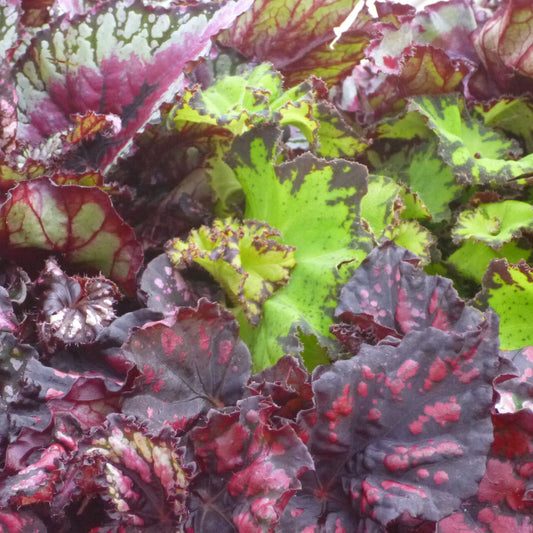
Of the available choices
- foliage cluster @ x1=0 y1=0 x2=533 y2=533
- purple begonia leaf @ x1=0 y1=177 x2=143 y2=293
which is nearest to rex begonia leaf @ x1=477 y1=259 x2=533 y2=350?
foliage cluster @ x1=0 y1=0 x2=533 y2=533

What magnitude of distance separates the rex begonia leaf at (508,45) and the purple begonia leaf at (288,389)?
1.69ft

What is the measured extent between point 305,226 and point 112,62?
0.86 ft

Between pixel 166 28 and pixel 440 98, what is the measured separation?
1.18 ft

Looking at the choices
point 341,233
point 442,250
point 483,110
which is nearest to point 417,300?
point 341,233

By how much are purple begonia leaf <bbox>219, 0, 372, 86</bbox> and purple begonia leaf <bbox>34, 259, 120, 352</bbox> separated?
36cm

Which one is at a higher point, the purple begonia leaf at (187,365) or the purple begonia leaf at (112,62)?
the purple begonia leaf at (112,62)

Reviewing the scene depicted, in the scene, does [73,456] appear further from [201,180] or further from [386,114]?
[386,114]

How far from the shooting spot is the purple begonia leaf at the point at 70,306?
1.55 feet

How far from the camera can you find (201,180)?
0.67 metres

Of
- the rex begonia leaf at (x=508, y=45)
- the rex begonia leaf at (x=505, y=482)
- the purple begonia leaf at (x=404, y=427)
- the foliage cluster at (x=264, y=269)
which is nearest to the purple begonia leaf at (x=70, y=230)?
the foliage cluster at (x=264, y=269)

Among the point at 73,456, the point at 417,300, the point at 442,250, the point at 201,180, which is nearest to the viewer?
the point at 73,456

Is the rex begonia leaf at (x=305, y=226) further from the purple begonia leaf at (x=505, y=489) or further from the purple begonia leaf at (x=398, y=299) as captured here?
the purple begonia leaf at (x=505, y=489)

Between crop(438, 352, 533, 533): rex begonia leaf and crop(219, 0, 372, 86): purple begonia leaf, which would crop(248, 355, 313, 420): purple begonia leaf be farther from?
crop(219, 0, 372, 86): purple begonia leaf

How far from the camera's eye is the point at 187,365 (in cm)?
49
